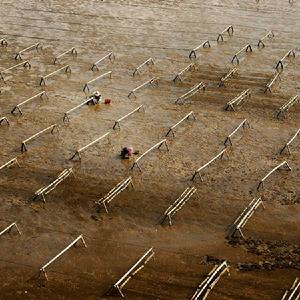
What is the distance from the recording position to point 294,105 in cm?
2219

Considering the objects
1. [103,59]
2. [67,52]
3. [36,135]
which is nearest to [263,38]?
[103,59]

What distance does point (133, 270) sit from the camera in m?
13.5

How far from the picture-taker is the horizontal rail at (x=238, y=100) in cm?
2181

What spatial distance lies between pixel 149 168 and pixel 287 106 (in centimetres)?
738

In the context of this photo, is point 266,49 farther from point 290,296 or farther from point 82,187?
point 290,296

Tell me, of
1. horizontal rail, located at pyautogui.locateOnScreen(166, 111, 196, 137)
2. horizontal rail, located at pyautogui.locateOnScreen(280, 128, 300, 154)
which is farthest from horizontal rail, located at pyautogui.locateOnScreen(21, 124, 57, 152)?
horizontal rail, located at pyautogui.locateOnScreen(280, 128, 300, 154)

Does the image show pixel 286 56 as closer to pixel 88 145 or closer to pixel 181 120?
pixel 181 120

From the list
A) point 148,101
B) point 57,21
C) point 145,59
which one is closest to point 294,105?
point 148,101

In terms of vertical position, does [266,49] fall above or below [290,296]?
above

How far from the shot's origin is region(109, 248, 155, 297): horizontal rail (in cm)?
1293

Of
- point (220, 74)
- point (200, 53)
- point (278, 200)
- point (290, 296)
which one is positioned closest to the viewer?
point (290, 296)

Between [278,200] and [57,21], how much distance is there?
19.7 meters

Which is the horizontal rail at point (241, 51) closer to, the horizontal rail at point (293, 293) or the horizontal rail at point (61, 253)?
the horizontal rail at point (61, 253)

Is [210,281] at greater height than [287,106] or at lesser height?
lesser
